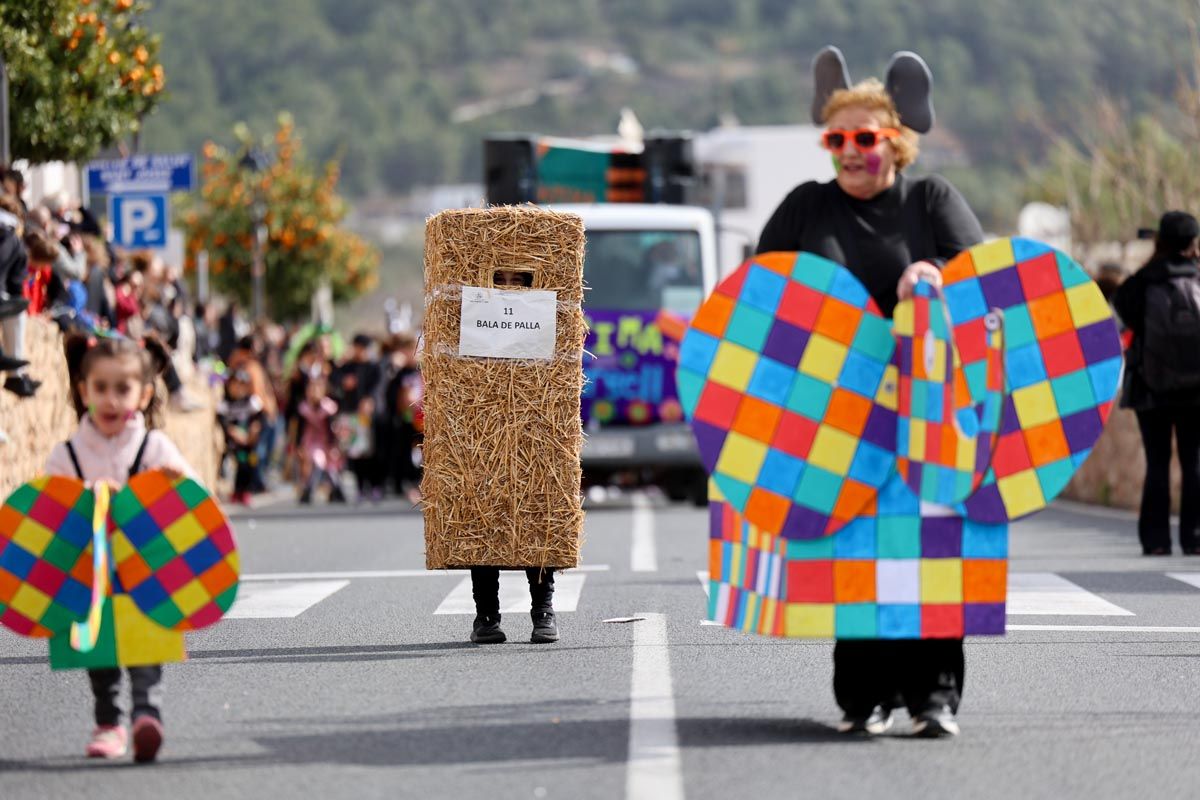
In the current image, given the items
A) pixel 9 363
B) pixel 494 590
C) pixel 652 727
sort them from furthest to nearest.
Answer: pixel 9 363 → pixel 494 590 → pixel 652 727

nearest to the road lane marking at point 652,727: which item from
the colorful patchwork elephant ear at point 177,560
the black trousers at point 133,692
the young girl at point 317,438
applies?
the colorful patchwork elephant ear at point 177,560

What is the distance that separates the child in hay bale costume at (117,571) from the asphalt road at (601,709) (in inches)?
11.9

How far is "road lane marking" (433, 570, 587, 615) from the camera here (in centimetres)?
1182

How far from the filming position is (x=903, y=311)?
7125mm

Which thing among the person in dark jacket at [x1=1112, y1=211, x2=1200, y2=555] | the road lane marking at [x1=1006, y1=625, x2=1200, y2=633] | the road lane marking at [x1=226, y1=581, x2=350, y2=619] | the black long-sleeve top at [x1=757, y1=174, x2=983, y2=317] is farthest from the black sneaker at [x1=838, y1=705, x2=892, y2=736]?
the person in dark jacket at [x1=1112, y1=211, x2=1200, y2=555]

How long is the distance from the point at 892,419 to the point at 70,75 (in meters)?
15.0

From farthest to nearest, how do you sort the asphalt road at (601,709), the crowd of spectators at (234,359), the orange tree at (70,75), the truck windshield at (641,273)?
the truck windshield at (641,273) → the orange tree at (70,75) → the crowd of spectators at (234,359) → the asphalt road at (601,709)

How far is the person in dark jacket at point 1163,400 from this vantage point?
14.9 m

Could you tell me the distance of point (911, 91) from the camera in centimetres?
772

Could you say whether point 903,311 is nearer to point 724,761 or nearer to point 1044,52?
point 724,761

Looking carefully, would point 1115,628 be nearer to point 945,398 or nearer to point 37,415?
point 945,398

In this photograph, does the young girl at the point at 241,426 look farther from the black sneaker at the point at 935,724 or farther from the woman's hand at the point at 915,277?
the woman's hand at the point at 915,277

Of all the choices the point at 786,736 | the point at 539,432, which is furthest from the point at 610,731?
the point at 539,432

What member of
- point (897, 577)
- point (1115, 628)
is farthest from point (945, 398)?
point (1115, 628)
